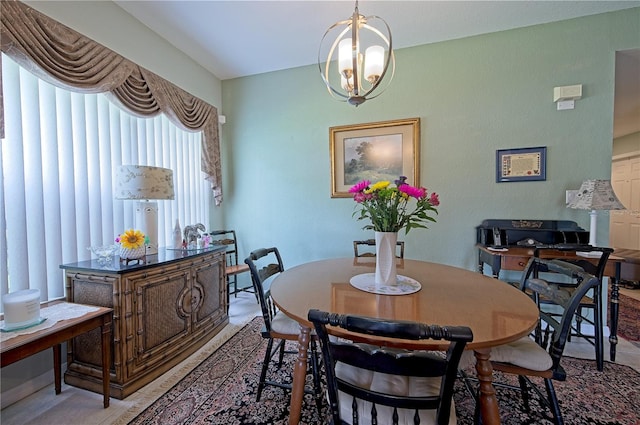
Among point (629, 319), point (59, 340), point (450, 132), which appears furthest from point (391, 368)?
point (629, 319)

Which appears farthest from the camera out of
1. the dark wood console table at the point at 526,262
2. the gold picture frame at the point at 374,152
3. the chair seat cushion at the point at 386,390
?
the gold picture frame at the point at 374,152

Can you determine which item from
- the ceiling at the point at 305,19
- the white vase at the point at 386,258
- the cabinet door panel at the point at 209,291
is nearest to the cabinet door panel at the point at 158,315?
the cabinet door panel at the point at 209,291

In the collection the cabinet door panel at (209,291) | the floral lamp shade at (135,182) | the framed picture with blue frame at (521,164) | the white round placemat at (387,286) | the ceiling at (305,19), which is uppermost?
the ceiling at (305,19)

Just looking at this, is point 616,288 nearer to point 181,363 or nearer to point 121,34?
point 181,363

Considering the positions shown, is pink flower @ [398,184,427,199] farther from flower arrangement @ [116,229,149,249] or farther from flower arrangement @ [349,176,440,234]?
flower arrangement @ [116,229,149,249]

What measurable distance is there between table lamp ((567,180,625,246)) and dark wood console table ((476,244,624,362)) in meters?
0.34

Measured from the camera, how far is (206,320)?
2371 mm

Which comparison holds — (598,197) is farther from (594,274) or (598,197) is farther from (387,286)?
(387,286)

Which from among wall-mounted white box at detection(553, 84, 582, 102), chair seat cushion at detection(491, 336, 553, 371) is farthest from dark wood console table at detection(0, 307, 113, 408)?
wall-mounted white box at detection(553, 84, 582, 102)

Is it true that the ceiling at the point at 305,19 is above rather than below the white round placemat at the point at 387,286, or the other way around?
above

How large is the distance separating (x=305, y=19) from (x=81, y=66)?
1.78 metres

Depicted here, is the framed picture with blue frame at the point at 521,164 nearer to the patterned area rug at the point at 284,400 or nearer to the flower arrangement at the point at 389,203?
the patterned area rug at the point at 284,400

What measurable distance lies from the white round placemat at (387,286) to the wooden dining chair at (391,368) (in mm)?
421

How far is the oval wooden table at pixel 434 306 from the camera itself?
998 millimetres
